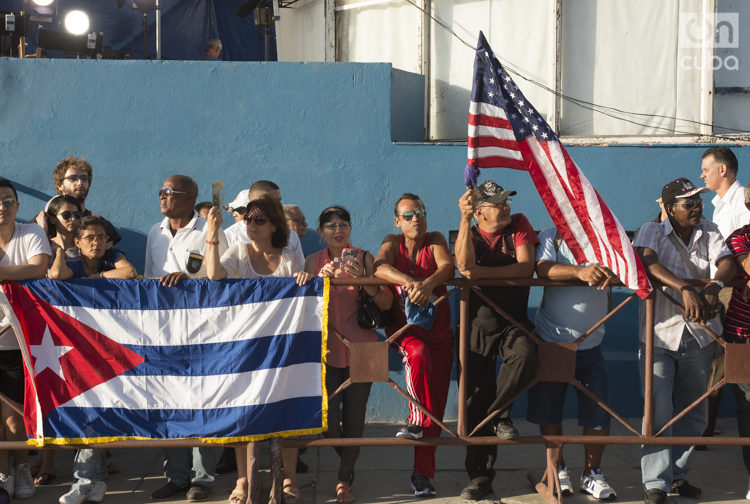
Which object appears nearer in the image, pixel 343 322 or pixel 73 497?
pixel 73 497

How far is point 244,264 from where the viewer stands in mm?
5523

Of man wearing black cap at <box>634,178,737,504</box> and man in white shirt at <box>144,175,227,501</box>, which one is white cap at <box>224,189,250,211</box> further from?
man wearing black cap at <box>634,178,737,504</box>

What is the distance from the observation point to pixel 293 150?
752 centimetres

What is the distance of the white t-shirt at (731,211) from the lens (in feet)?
21.7

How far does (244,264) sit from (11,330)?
153 cm

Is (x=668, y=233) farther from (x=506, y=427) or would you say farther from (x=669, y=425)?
(x=506, y=427)

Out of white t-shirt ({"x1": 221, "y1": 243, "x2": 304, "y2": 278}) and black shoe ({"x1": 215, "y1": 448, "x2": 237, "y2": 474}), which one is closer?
white t-shirt ({"x1": 221, "y1": 243, "x2": 304, "y2": 278})

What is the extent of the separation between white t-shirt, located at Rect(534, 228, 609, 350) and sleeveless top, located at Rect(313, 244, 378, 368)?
1.19 metres

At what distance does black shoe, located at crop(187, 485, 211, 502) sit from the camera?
545 cm

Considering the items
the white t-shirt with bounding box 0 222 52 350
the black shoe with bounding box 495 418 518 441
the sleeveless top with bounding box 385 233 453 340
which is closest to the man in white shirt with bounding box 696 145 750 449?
the black shoe with bounding box 495 418 518 441

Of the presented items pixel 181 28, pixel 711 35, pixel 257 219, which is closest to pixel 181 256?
pixel 257 219

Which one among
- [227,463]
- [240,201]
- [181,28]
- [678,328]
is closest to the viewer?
[678,328]

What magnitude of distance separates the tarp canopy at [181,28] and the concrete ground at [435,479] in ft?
27.6

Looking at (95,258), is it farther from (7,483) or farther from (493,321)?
(493,321)
